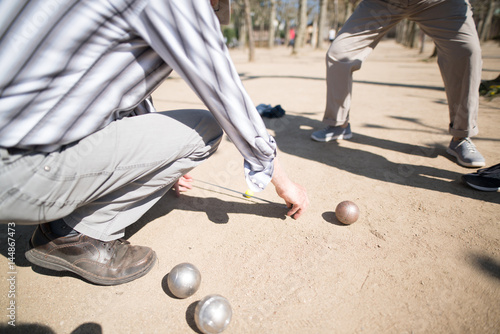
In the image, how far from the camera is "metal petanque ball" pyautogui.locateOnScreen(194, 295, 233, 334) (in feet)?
4.54

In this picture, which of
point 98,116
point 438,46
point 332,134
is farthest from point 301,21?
point 98,116

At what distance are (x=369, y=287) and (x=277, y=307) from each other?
0.57 meters

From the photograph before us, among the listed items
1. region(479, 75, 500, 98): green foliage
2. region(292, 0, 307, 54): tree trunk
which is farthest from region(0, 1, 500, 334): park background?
region(292, 0, 307, 54): tree trunk

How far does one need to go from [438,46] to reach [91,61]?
3.23 metres

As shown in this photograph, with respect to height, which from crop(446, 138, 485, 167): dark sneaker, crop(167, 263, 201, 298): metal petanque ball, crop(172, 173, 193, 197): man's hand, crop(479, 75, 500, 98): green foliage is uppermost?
crop(167, 263, 201, 298): metal petanque ball

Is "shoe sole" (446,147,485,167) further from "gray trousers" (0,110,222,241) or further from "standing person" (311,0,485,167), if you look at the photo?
"gray trousers" (0,110,222,241)

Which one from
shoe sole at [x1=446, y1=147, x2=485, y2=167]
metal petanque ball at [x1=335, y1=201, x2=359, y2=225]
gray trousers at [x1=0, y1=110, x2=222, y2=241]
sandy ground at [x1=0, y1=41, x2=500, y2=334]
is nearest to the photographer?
gray trousers at [x1=0, y1=110, x2=222, y2=241]

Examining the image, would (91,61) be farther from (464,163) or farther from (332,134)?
(464,163)

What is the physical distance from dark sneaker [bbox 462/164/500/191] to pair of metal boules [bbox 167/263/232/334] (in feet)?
8.11

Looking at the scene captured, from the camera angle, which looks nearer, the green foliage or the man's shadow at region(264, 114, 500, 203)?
the man's shadow at region(264, 114, 500, 203)

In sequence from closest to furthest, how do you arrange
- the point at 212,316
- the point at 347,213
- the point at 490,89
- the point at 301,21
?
the point at 212,316 < the point at 347,213 < the point at 490,89 < the point at 301,21

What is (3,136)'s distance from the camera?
1189 millimetres

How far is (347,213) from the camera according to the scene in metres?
2.13

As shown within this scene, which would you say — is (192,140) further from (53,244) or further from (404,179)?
(404,179)
